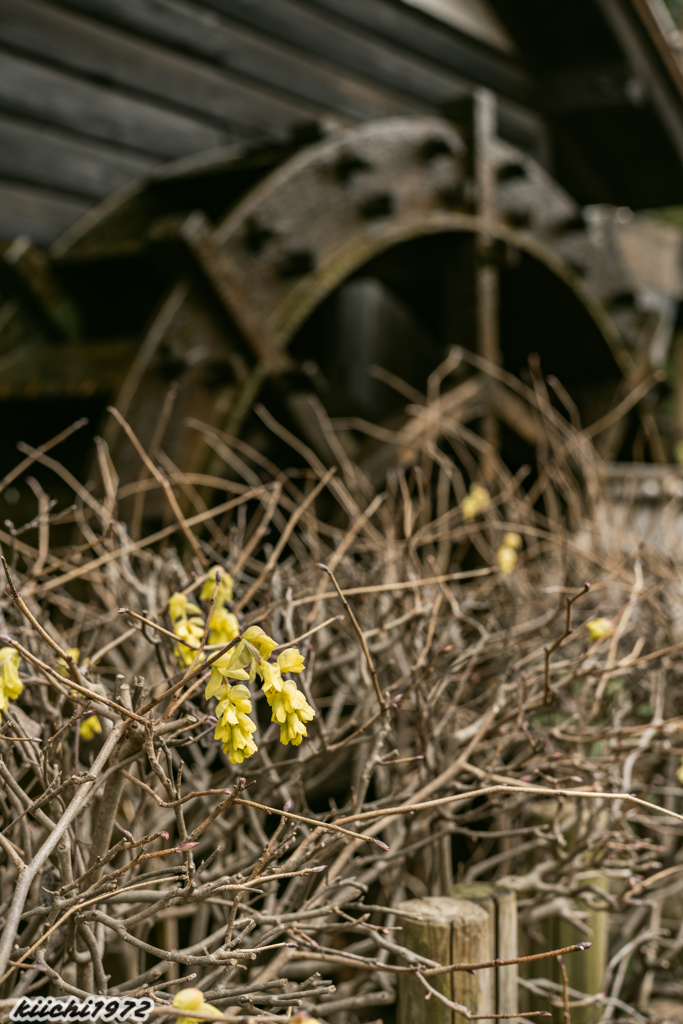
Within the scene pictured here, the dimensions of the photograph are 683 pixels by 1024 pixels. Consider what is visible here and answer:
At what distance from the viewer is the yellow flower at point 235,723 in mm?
1062

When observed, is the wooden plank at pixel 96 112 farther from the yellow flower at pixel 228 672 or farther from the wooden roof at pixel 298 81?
the yellow flower at pixel 228 672

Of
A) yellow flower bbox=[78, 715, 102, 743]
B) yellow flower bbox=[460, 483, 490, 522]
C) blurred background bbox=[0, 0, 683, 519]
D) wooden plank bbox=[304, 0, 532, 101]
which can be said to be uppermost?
wooden plank bbox=[304, 0, 532, 101]

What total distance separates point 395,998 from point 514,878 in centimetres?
49

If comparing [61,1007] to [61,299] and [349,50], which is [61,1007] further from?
[349,50]

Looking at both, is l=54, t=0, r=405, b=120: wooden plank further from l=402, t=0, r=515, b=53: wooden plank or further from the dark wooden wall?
l=402, t=0, r=515, b=53: wooden plank

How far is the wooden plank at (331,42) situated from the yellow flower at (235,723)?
4247mm

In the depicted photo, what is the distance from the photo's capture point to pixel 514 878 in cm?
203

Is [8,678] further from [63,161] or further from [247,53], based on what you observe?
[247,53]

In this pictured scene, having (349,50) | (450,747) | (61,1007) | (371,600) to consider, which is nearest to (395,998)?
(450,747)

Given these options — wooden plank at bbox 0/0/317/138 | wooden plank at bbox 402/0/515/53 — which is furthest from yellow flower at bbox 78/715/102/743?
wooden plank at bbox 402/0/515/53

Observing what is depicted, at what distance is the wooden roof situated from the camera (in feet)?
14.4

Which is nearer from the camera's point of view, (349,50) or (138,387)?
(138,387)

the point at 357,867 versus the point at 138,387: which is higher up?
the point at 138,387

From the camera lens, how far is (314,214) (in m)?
4.06
